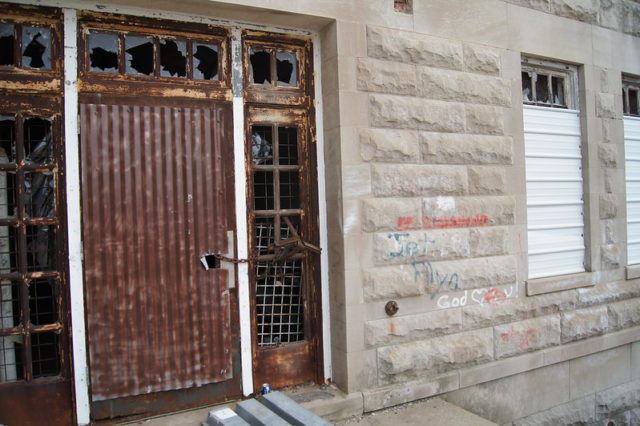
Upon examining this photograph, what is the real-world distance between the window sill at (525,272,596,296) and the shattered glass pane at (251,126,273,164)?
307 cm

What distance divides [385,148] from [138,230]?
221 cm

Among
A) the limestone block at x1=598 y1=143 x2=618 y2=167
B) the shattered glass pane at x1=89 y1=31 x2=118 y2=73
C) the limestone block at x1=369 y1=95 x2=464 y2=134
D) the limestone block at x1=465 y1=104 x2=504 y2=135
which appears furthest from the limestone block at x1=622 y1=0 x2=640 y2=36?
the shattered glass pane at x1=89 y1=31 x2=118 y2=73

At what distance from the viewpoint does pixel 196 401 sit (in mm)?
4102

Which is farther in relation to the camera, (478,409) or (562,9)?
(562,9)

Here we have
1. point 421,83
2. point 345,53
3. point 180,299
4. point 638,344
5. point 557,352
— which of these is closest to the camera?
point 180,299

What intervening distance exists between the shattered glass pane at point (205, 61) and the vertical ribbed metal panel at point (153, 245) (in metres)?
0.31

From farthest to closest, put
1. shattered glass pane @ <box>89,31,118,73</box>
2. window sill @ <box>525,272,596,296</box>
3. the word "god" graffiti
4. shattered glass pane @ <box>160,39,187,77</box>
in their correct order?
1. window sill @ <box>525,272,596,296</box>
2. the word "god" graffiti
3. shattered glass pane @ <box>160,39,187,77</box>
4. shattered glass pane @ <box>89,31,118,73</box>

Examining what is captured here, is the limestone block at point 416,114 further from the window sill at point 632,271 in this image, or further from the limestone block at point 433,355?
the window sill at point 632,271

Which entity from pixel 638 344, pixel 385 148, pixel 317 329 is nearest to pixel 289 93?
pixel 385 148

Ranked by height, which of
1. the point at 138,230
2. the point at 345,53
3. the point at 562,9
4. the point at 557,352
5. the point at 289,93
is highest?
the point at 562,9

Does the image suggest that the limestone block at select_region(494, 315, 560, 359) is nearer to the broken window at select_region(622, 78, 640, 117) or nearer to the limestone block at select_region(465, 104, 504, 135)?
the limestone block at select_region(465, 104, 504, 135)

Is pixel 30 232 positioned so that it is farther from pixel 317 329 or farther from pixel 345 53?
pixel 345 53

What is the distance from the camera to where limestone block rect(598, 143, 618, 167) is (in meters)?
6.11

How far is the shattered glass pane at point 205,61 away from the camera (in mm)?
4207
